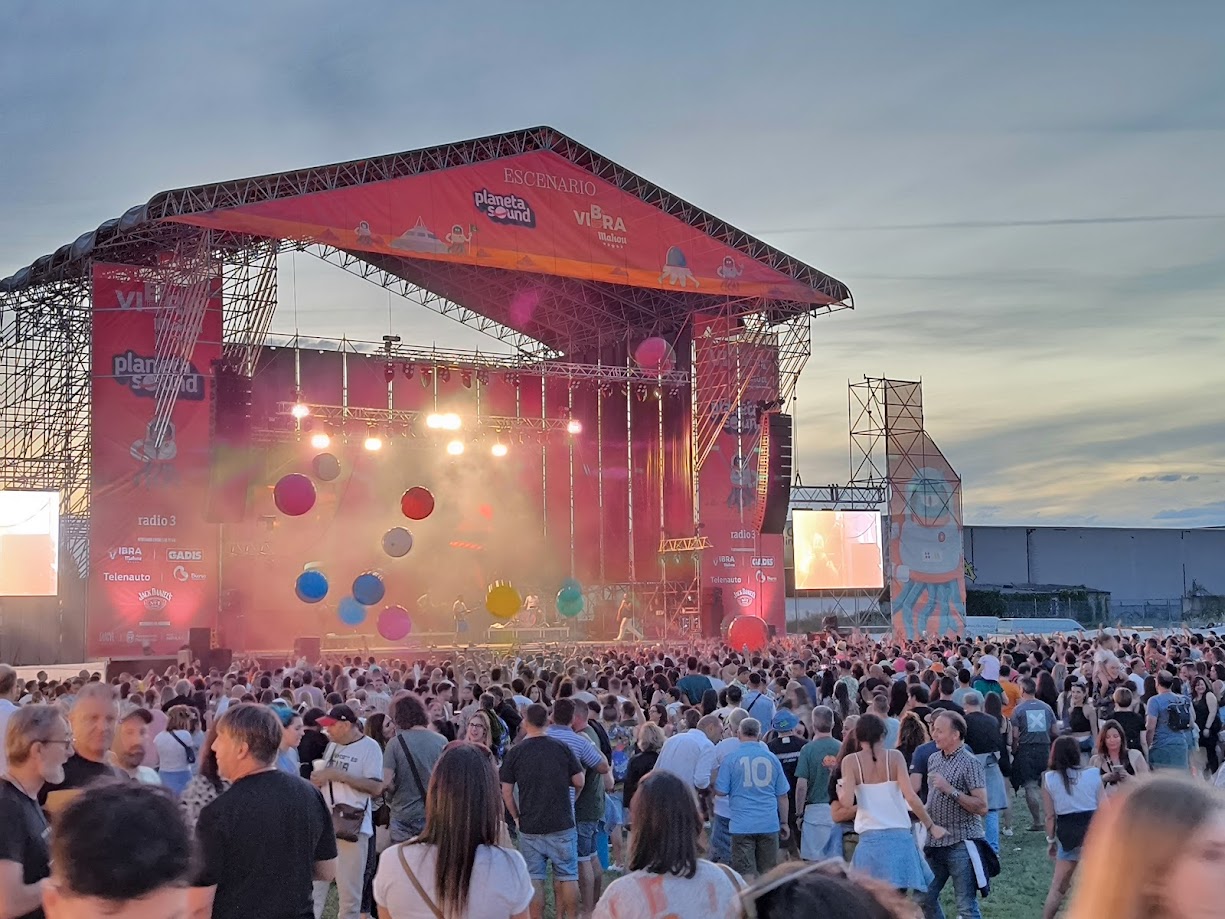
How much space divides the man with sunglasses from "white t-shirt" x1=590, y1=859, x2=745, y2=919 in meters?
1.54

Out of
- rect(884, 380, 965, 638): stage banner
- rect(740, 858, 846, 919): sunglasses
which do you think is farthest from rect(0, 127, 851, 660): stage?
rect(740, 858, 846, 919): sunglasses

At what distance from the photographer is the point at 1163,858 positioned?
1758mm

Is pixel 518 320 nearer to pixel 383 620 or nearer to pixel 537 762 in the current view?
pixel 383 620

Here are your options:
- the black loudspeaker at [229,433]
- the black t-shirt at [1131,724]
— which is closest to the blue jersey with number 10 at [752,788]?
the black t-shirt at [1131,724]

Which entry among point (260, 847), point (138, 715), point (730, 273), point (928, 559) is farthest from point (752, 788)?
point (928, 559)

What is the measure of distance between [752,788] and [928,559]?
24968 mm

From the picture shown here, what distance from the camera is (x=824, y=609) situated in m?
41.1

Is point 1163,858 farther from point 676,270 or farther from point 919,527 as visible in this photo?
point 919,527

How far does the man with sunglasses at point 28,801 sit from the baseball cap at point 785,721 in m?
5.73

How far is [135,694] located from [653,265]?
59.1ft

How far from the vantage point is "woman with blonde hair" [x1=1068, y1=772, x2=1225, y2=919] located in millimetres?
1739

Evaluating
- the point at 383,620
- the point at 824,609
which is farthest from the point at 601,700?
the point at 824,609

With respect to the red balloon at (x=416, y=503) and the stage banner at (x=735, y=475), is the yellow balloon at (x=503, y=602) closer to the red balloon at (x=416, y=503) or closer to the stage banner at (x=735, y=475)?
the red balloon at (x=416, y=503)

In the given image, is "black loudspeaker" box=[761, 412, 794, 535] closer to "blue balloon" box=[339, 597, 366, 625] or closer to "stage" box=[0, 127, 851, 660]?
"stage" box=[0, 127, 851, 660]
